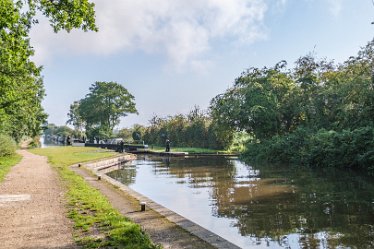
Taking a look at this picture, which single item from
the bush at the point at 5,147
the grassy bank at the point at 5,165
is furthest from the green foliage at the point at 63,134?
the grassy bank at the point at 5,165

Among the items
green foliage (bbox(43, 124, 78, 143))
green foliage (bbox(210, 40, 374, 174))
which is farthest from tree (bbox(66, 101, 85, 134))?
green foliage (bbox(210, 40, 374, 174))

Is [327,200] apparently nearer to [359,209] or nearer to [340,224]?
[359,209]

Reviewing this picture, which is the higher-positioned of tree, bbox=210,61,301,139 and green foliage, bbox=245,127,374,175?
tree, bbox=210,61,301,139

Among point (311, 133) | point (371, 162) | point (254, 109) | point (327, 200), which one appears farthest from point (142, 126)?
point (327, 200)

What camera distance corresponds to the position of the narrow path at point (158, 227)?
604cm

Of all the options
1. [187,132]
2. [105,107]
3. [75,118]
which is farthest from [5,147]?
[75,118]

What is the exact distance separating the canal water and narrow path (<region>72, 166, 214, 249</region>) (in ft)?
3.77

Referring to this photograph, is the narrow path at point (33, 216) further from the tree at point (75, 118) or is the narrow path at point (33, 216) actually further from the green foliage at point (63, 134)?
the tree at point (75, 118)

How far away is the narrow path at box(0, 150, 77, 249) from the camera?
6.07 m

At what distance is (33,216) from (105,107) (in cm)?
5802

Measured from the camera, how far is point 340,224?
8.04 meters

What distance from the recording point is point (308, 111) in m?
26.5

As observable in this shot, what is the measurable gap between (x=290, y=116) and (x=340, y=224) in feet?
74.6

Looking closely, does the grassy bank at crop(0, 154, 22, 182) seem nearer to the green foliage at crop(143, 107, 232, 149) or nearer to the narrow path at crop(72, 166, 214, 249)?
the narrow path at crop(72, 166, 214, 249)
